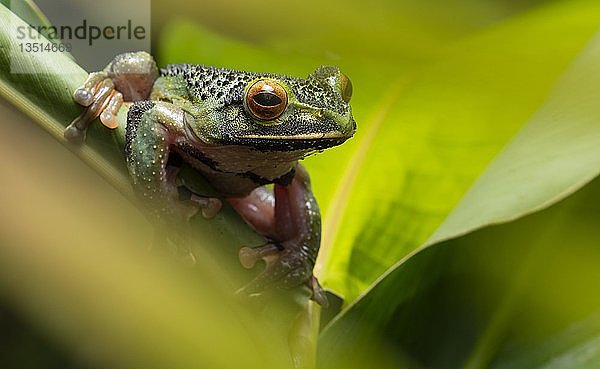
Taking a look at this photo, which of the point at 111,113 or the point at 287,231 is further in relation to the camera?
the point at 287,231

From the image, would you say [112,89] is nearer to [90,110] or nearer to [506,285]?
[90,110]

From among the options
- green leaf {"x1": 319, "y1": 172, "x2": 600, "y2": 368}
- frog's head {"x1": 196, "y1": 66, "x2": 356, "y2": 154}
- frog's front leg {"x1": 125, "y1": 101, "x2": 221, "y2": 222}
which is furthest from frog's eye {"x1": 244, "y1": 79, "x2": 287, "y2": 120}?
green leaf {"x1": 319, "y1": 172, "x2": 600, "y2": 368}

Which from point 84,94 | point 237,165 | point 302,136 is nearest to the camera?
point 84,94

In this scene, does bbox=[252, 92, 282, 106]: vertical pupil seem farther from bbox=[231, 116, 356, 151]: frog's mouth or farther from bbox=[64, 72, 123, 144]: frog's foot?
bbox=[64, 72, 123, 144]: frog's foot

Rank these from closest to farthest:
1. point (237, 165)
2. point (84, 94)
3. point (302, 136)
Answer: point (84, 94) → point (302, 136) → point (237, 165)

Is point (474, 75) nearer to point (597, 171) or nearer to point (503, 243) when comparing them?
point (503, 243)

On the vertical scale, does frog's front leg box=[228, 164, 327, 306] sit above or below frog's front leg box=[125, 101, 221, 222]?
below

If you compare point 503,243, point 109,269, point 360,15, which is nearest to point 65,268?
point 109,269

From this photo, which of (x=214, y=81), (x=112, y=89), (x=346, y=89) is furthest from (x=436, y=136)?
(x=112, y=89)
